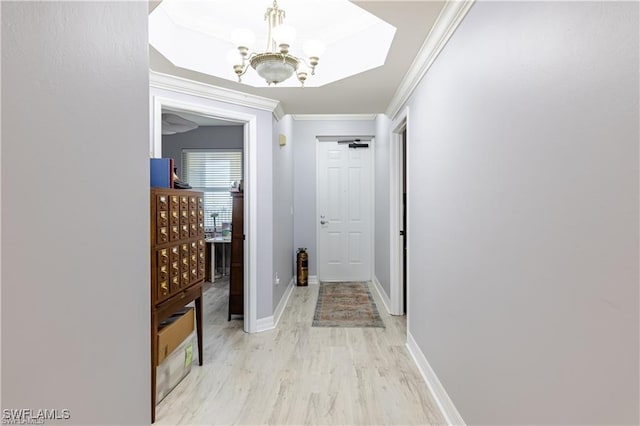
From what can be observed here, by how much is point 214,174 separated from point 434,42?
4732 mm

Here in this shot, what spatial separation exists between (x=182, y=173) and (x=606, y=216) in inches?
242

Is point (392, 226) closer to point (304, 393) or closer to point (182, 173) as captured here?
point (304, 393)

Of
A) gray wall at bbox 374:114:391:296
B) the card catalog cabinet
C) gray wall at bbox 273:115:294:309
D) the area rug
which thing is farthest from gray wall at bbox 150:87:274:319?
gray wall at bbox 374:114:391:296

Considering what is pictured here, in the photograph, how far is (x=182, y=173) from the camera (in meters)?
6.09

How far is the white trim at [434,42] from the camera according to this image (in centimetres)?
169

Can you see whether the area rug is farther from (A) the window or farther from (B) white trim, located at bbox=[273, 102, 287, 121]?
(A) the window

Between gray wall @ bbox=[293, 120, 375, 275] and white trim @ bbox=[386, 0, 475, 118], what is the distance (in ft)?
6.60

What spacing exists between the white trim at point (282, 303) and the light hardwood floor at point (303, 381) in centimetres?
18

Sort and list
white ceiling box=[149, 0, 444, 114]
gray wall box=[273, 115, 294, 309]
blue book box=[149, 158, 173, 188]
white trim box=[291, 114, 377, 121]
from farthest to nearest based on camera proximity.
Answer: white trim box=[291, 114, 377, 121] < gray wall box=[273, 115, 294, 309] < blue book box=[149, 158, 173, 188] < white ceiling box=[149, 0, 444, 114]

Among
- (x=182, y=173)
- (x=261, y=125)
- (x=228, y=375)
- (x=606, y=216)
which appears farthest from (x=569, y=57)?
(x=182, y=173)

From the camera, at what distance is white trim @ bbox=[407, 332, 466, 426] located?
1.85 meters

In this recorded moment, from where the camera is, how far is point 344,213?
550 cm
